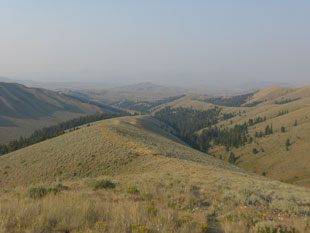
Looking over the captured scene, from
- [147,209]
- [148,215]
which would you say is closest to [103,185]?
[147,209]

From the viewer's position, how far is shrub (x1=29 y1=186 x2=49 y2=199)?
8.02 m

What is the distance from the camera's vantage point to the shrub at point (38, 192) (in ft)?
26.3

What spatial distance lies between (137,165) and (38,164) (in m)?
16.0

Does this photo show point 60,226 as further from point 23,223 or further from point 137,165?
point 137,165

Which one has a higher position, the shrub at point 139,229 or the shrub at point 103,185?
the shrub at point 139,229

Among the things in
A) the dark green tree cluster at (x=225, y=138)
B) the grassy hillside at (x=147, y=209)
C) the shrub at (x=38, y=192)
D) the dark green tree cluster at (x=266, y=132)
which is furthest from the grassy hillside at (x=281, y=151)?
the shrub at (x=38, y=192)

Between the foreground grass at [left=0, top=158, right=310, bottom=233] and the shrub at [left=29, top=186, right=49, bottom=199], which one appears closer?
the foreground grass at [left=0, top=158, right=310, bottom=233]

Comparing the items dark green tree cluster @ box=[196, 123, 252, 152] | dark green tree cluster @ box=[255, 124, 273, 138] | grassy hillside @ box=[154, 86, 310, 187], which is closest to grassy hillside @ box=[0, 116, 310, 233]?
grassy hillside @ box=[154, 86, 310, 187]

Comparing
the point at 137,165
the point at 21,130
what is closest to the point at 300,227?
the point at 137,165

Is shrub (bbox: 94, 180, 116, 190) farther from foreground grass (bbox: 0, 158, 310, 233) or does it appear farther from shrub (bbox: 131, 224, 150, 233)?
shrub (bbox: 131, 224, 150, 233)

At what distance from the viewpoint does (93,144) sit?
94.3ft

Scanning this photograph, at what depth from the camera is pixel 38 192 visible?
8.31 m

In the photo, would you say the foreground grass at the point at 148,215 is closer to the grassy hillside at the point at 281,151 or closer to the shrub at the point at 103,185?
the shrub at the point at 103,185

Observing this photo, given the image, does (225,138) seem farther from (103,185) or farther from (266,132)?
(103,185)
